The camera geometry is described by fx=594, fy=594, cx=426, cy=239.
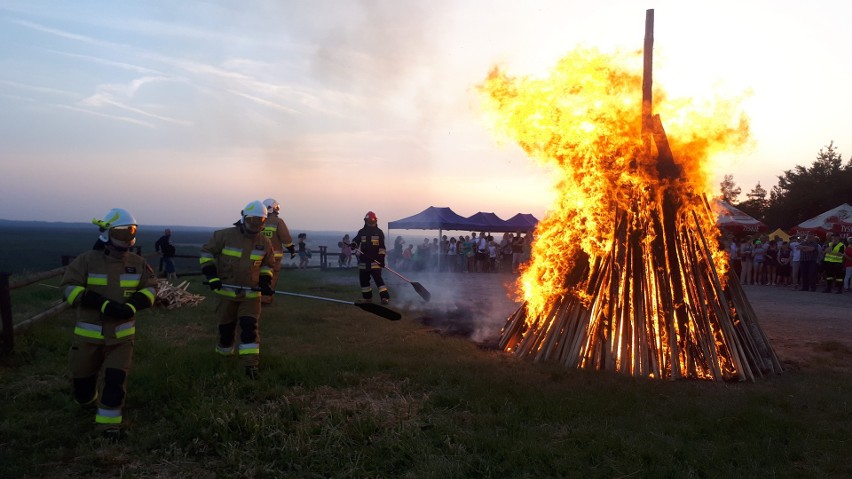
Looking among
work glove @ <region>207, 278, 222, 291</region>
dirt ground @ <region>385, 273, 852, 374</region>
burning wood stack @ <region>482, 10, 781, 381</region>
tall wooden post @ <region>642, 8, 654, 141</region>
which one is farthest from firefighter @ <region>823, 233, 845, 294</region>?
work glove @ <region>207, 278, 222, 291</region>

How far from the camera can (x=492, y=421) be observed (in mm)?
5617

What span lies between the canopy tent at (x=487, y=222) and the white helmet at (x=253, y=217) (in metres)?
21.9

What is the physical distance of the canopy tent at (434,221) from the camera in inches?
1093

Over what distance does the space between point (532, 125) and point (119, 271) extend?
5739mm

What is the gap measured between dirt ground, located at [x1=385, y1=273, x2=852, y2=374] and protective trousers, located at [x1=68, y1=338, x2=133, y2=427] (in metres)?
5.25

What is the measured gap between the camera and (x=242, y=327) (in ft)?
24.0

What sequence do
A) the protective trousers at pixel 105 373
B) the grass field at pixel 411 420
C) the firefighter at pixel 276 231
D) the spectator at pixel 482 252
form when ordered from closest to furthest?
the grass field at pixel 411 420
the protective trousers at pixel 105 373
the firefighter at pixel 276 231
the spectator at pixel 482 252

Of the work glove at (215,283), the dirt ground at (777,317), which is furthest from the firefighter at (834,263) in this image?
the work glove at (215,283)

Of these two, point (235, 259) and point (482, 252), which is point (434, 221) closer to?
A: point (482, 252)

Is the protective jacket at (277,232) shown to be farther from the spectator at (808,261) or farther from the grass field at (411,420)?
the spectator at (808,261)

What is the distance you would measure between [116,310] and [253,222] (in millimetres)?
2395

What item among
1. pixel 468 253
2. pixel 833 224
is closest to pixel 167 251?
pixel 468 253

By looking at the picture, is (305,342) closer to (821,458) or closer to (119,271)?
(119,271)

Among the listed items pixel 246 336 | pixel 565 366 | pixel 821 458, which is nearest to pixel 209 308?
pixel 246 336
